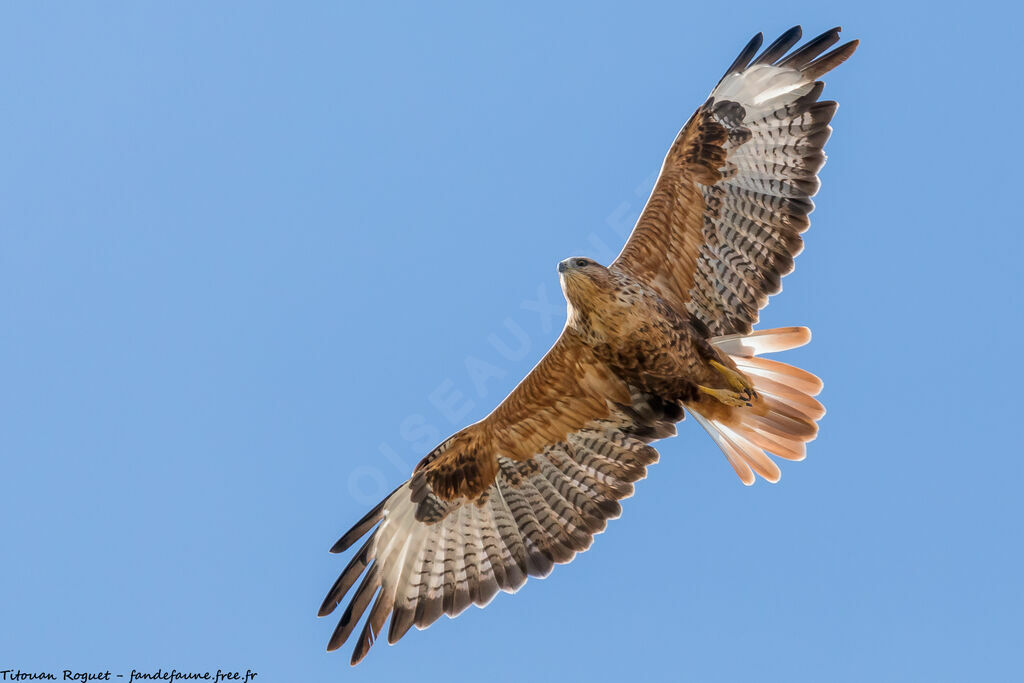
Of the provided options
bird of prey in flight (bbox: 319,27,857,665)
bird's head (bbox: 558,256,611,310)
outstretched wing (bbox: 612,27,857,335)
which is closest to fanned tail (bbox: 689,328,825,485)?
bird of prey in flight (bbox: 319,27,857,665)

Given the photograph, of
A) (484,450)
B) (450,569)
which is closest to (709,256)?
(484,450)

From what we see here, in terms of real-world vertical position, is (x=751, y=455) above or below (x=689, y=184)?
below

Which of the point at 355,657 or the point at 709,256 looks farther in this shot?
the point at 709,256

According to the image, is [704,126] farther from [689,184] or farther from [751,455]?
[751,455]

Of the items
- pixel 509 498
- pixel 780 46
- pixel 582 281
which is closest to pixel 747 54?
pixel 780 46

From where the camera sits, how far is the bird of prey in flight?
8.51 m

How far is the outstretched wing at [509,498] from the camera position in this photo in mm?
8484

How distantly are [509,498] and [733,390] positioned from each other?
2.02 m

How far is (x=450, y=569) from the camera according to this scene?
8.61 meters

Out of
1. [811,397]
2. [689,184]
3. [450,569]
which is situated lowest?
[811,397]

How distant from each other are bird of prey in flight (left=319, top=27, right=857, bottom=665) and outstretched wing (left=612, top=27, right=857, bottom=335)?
0.01 meters

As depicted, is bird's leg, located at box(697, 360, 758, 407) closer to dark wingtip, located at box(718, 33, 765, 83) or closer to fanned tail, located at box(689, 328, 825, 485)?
fanned tail, located at box(689, 328, 825, 485)

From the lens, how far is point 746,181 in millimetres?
8703

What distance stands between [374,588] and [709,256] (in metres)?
3.81
